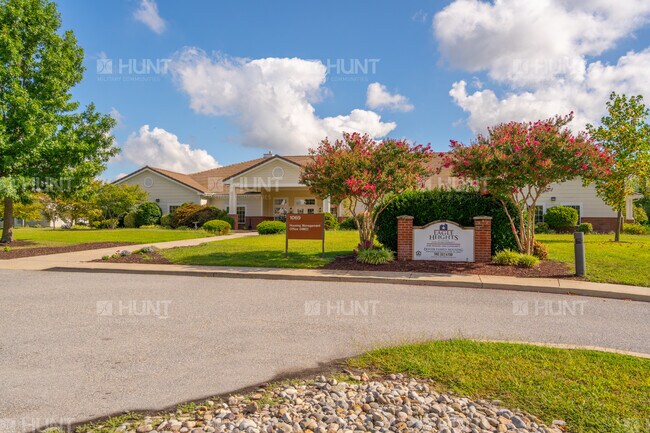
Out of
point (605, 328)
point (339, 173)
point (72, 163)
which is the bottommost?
point (605, 328)

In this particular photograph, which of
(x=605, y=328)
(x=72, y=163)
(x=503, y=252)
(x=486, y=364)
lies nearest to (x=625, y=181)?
(x=503, y=252)

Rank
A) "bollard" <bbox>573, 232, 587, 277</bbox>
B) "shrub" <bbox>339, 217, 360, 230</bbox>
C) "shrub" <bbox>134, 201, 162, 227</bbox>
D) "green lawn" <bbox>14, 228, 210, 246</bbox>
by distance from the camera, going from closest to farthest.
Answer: "bollard" <bbox>573, 232, 587, 277</bbox> < "green lawn" <bbox>14, 228, 210, 246</bbox> < "shrub" <bbox>339, 217, 360, 230</bbox> < "shrub" <bbox>134, 201, 162, 227</bbox>

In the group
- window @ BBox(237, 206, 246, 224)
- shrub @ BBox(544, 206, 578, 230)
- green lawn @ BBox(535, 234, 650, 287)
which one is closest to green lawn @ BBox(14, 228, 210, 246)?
window @ BBox(237, 206, 246, 224)

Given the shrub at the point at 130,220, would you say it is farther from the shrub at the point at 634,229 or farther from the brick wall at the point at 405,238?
the shrub at the point at 634,229

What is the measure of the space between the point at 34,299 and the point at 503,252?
11.2 metres

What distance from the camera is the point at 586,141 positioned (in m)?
10.9

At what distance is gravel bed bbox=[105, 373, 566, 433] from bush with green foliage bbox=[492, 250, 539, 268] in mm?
8623

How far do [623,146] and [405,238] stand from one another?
43.4 ft

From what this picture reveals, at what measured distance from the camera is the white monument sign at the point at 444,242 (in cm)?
1212

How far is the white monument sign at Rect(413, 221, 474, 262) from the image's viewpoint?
12.1 meters

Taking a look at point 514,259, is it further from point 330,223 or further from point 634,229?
point 634,229

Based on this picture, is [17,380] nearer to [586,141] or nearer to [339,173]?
[339,173]

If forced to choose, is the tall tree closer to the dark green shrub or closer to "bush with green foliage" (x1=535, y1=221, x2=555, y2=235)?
the dark green shrub

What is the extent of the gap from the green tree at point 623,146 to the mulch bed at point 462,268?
31.7 feet
